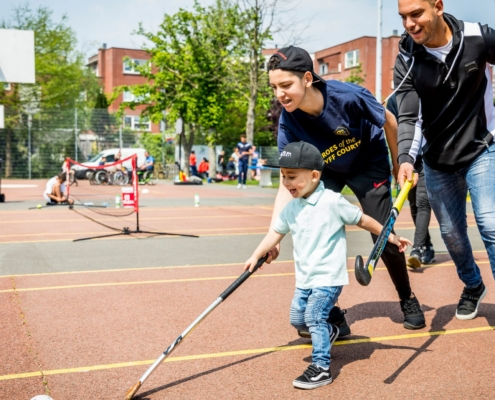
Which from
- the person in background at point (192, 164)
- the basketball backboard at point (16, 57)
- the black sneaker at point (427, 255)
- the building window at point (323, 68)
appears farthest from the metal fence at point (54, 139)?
the building window at point (323, 68)

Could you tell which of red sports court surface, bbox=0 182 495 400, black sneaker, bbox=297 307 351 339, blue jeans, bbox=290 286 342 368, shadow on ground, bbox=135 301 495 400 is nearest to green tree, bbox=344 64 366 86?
red sports court surface, bbox=0 182 495 400

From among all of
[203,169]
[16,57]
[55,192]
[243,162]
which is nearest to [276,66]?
[55,192]

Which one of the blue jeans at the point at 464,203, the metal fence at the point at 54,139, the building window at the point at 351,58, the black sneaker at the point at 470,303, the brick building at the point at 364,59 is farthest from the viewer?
the building window at the point at 351,58

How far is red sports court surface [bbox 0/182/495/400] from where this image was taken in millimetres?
3730

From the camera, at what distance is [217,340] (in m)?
4.68

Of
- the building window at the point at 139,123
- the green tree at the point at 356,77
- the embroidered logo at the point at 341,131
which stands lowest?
the embroidered logo at the point at 341,131

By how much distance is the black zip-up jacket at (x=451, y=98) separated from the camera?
4125mm

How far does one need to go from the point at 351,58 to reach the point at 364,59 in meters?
2.28

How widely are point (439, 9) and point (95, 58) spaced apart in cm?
7676

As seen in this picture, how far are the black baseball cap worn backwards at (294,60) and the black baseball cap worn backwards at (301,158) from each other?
497 mm

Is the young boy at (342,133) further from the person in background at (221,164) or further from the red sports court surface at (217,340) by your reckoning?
the person in background at (221,164)

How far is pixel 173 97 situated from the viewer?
3653cm

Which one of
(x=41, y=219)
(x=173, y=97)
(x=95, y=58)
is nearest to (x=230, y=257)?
(x=41, y=219)

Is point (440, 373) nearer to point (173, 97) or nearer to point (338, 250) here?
point (338, 250)
